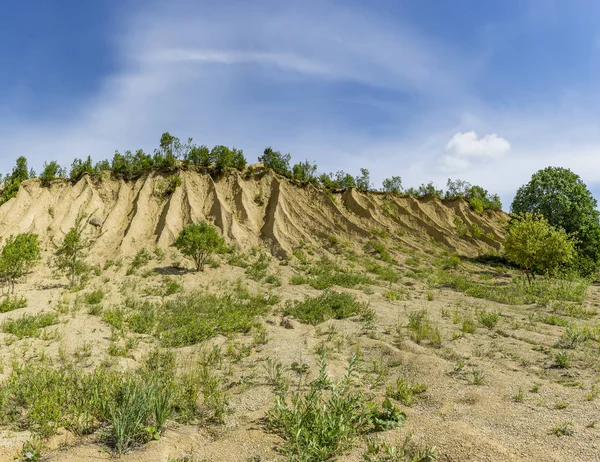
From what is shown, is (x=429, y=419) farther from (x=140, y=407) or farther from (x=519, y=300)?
(x=519, y=300)

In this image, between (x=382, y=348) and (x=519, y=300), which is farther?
(x=519, y=300)

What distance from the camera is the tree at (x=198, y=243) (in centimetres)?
2269

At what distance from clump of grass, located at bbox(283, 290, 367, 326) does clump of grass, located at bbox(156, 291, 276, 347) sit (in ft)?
4.78

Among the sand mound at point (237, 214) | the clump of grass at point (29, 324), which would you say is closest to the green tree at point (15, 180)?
the sand mound at point (237, 214)

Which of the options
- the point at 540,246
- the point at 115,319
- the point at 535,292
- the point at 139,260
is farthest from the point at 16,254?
the point at 540,246

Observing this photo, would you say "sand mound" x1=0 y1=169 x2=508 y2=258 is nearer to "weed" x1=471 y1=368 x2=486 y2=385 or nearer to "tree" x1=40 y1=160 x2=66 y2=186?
"tree" x1=40 y1=160 x2=66 y2=186

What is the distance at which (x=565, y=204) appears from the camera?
31.5 meters

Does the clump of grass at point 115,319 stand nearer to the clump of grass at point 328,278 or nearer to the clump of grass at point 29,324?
the clump of grass at point 29,324

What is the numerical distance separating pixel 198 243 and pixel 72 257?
848cm

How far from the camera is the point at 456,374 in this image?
7230 millimetres

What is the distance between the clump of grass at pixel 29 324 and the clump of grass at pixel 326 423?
362 inches

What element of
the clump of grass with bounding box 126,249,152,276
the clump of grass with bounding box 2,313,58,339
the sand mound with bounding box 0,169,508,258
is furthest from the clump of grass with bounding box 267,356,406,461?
the sand mound with bounding box 0,169,508,258

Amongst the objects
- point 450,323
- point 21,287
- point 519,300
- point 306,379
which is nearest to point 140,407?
point 306,379

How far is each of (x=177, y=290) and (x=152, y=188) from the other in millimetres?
17591
